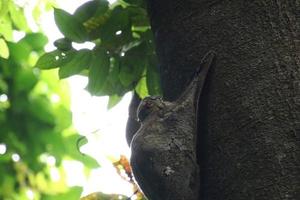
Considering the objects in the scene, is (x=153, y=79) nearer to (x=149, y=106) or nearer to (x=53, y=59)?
(x=53, y=59)

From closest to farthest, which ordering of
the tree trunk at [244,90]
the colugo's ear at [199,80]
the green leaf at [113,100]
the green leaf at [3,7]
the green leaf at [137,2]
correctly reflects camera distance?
the tree trunk at [244,90], the colugo's ear at [199,80], the green leaf at [137,2], the green leaf at [113,100], the green leaf at [3,7]

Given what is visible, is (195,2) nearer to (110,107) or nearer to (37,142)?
(110,107)

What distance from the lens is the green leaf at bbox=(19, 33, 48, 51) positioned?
2.25m

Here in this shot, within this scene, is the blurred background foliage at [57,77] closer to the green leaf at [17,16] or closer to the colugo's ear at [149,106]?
the green leaf at [17,16]

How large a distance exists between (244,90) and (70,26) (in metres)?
0.72

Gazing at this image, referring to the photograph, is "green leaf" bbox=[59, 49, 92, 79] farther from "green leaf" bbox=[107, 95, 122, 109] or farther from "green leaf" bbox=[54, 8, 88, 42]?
"green leaf" bbox=[107, 95, 122, 109]

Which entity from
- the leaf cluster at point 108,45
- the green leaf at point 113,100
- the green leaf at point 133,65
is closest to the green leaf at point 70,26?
the leaf cluster at point 108,45

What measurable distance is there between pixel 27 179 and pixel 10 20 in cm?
55

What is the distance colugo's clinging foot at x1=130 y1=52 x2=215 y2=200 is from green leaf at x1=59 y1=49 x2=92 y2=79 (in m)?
0.58

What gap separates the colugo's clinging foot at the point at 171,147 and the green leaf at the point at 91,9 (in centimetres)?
59

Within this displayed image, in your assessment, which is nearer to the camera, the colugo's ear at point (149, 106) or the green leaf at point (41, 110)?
the colugo's ear at point (149, 106)

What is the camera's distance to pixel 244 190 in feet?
2.72

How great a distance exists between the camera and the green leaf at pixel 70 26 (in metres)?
1.49

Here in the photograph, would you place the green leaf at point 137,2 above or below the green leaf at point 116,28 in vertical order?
above
